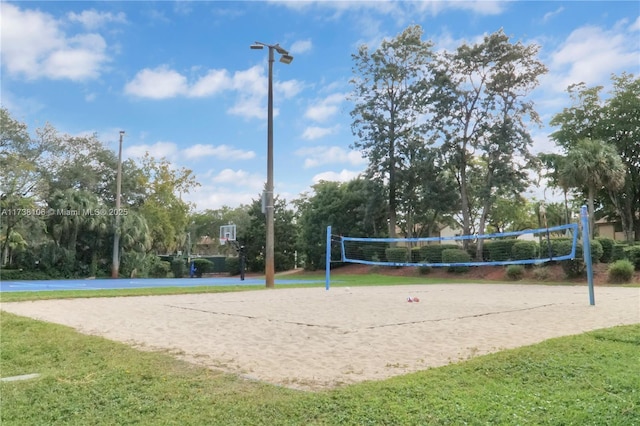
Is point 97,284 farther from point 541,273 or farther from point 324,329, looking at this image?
point 541,273

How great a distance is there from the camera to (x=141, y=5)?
9.68 meters

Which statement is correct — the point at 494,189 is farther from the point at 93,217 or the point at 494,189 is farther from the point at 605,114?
the point at 93,217

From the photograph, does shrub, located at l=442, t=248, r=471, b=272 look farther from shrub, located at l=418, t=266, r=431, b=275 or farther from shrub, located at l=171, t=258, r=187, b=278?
shrub, located at l=171, t=258, r=187, b=278

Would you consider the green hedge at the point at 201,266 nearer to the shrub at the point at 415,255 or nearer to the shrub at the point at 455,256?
the shrub at the point at 415,255

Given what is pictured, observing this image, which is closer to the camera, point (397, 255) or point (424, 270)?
point (424, 270)

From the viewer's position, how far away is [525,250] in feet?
66.4

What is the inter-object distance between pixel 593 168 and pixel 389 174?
1137 centimetres

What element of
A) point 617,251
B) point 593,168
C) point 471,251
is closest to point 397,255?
point 471,251

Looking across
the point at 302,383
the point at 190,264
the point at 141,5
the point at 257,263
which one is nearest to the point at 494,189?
the point at 257,263

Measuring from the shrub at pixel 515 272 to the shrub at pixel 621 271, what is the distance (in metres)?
3.97

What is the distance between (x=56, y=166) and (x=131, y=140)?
869cm

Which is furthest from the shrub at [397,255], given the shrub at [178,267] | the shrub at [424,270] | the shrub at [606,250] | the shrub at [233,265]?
the shrub at [178,267]

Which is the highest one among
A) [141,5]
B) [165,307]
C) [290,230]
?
[141,5]

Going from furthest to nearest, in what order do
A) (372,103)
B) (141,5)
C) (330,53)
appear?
(372,103) < (330,53) < (141,5)
